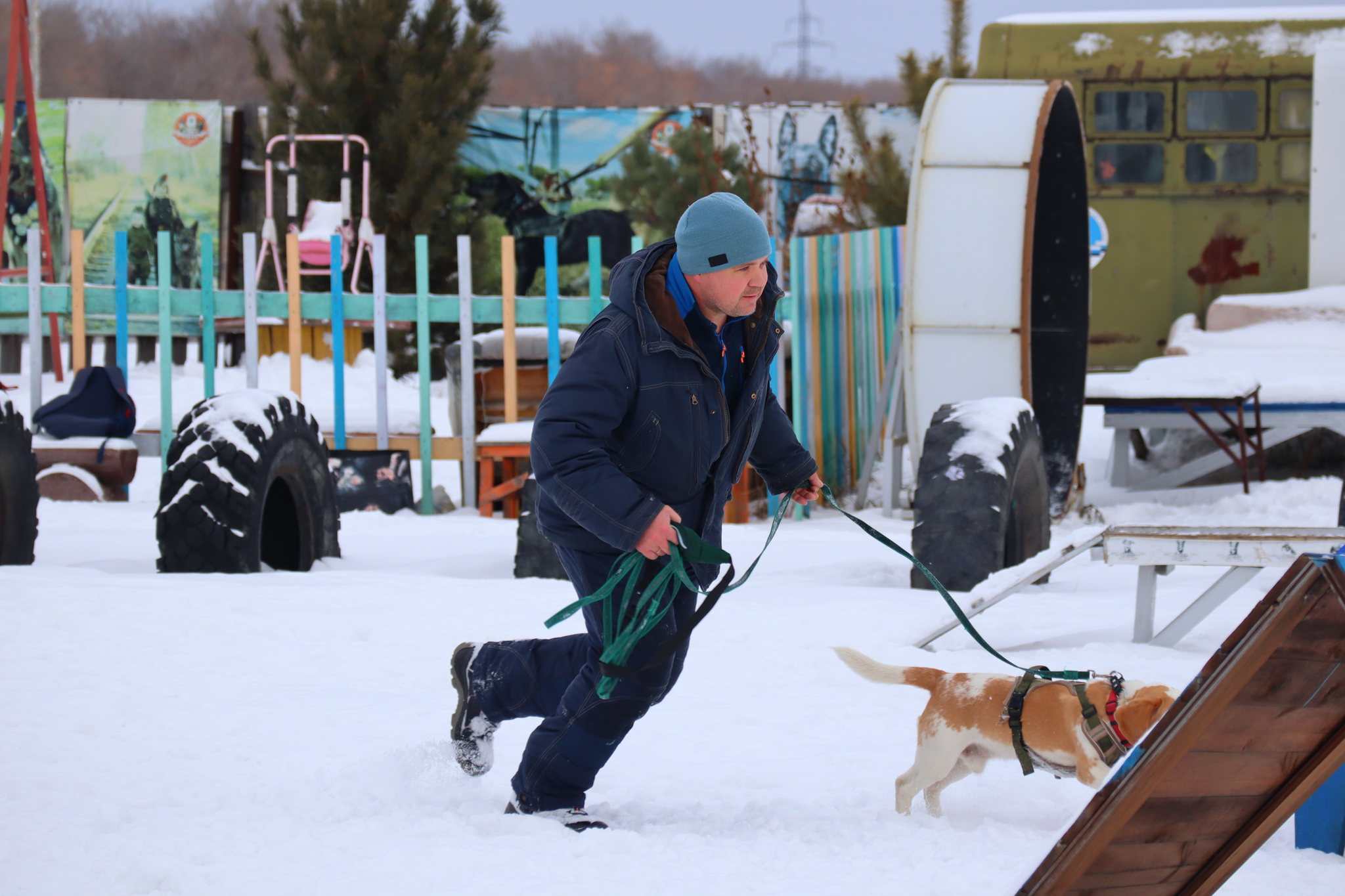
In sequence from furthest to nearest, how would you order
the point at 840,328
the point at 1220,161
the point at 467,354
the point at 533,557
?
the point at 1220,161 < the point at 840,328 < the point at 467,354 < the point at 533,557

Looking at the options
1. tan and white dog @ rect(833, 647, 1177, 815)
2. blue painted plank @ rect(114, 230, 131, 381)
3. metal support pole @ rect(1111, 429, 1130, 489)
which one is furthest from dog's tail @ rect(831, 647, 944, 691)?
metal support pole @ rect(1111, 429, 1130, 489)

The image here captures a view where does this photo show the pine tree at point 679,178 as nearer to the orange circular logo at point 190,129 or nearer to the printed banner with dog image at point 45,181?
the orange circular logo at point 190,129

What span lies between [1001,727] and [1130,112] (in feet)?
26.4

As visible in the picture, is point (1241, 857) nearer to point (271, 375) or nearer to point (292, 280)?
point (292, 280)

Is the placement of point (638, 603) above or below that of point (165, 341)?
below

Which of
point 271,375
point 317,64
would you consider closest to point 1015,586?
point 271,375

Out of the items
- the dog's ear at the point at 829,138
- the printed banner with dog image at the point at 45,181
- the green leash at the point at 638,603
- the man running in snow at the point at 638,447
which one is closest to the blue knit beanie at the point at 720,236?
the man running in snow at the point at 638,447

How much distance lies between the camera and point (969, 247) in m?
6.31

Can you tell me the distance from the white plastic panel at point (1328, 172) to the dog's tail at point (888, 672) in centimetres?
810

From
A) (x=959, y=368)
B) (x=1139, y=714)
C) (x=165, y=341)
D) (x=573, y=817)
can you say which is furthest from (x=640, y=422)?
(x=165, y=341)

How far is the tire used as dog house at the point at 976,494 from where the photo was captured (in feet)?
15.3

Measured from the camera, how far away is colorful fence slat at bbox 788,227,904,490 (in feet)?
26.6

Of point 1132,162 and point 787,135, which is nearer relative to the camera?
point 1132,162

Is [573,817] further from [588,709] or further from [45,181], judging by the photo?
[45,181]
